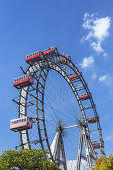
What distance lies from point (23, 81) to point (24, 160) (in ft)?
45.5

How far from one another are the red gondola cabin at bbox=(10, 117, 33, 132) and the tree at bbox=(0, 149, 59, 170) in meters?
6.43

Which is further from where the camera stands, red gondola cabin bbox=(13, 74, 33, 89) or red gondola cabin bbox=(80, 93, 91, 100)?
red gondola cabin bbox=(80, 93, 91, 100)

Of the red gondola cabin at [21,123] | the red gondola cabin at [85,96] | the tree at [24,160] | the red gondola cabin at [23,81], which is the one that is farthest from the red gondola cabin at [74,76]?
the tree at [24,160]

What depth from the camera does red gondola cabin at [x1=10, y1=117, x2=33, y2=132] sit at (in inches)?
1137

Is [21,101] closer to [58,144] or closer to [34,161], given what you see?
[58,144]

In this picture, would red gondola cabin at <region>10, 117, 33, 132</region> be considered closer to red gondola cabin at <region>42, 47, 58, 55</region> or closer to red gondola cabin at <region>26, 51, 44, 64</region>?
red gondola cabin at <region>26, 51, 44, 64</region>

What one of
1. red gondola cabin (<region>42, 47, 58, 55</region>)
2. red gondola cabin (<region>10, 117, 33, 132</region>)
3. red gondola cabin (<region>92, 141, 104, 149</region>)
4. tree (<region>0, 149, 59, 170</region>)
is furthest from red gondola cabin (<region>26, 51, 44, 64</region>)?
red gondola cabin (<region>92, 141, 104, 149</region>)

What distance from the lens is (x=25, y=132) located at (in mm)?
31781

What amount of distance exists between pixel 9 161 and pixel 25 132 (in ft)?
35.6

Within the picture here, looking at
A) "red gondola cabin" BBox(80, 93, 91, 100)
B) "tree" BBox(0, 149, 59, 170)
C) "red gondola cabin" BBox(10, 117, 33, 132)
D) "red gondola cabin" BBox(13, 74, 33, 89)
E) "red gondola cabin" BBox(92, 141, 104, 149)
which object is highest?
"red gondola cabin" BBox(80, 93, 91, 100)

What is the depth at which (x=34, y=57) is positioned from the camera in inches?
1400

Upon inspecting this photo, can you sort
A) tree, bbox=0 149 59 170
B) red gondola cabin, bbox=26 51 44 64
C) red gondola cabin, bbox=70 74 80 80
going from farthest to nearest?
red gondola cabin, bbox=70 74 80 80 → red gondola cabin, bbox=26 51 44 64 → tree, bbox=0 149 59 170

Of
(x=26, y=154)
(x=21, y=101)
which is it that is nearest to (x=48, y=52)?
(x=21, y=101)

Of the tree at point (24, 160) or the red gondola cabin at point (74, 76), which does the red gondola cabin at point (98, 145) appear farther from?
the tree at point (24, 160)
